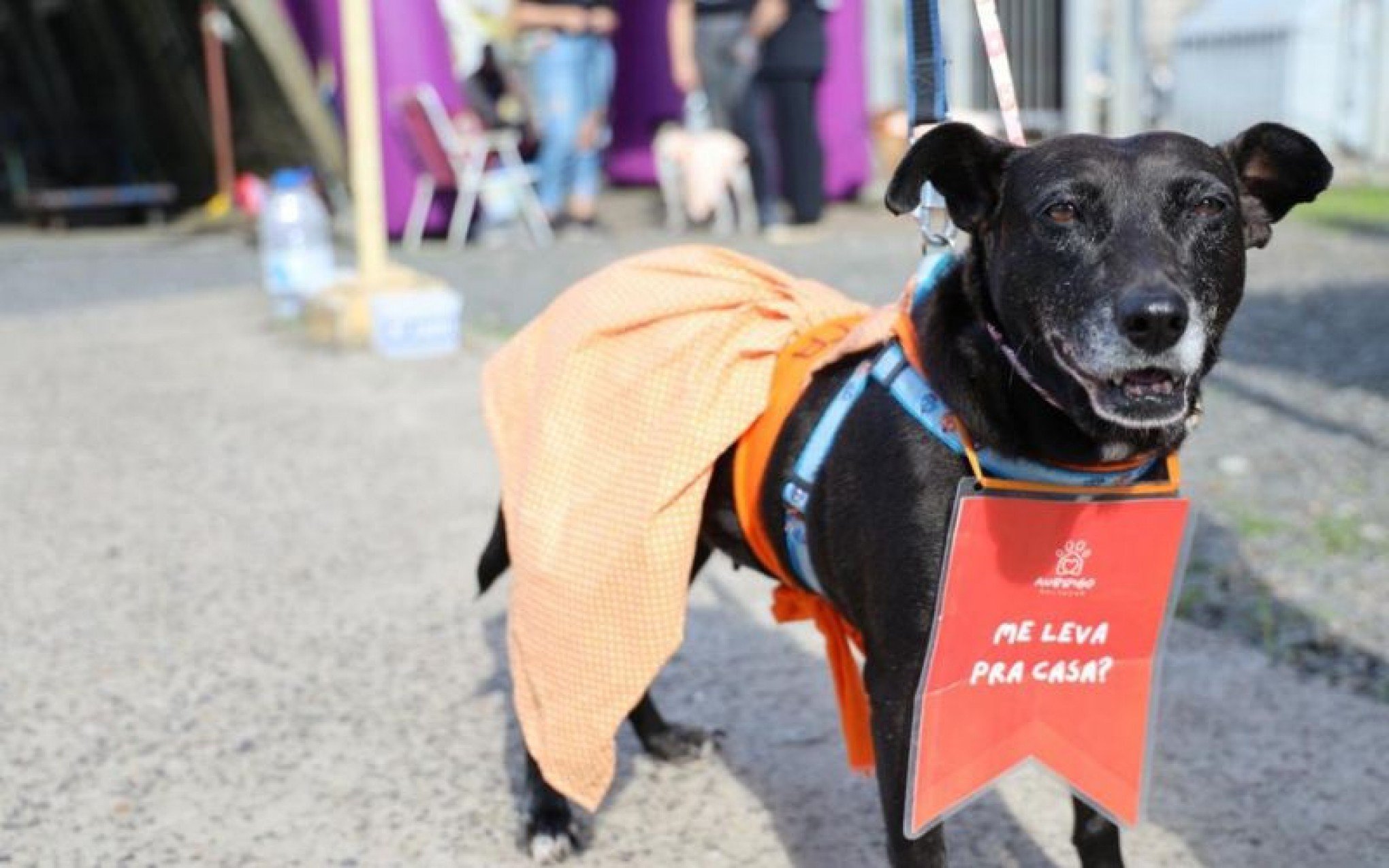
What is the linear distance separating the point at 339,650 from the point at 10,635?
0.95 meters

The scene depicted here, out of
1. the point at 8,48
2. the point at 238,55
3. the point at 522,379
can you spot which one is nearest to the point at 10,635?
the point at 522,379

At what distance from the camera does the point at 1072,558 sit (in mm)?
2371

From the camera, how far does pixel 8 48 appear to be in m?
19.1

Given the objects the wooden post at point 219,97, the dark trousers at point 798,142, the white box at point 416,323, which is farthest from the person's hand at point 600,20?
the wooden post at point 219,97

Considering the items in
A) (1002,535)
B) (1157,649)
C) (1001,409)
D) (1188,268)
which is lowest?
(1157,649)

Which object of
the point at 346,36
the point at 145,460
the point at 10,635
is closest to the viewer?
the point at 10,635

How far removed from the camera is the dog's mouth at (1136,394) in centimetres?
213

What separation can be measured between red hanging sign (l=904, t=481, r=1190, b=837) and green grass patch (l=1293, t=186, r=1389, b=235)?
9207mm

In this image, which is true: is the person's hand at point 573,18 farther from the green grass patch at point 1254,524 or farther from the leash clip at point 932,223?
the leash clip at point 932,223

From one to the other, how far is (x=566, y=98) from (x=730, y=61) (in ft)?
4.15

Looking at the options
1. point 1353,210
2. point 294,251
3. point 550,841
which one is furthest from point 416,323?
point 1353,210

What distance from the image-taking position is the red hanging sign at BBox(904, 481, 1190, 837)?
233 centimetres

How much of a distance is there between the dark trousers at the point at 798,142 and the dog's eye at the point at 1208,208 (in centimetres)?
874

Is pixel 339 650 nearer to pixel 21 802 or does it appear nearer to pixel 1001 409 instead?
pixel 21 802
